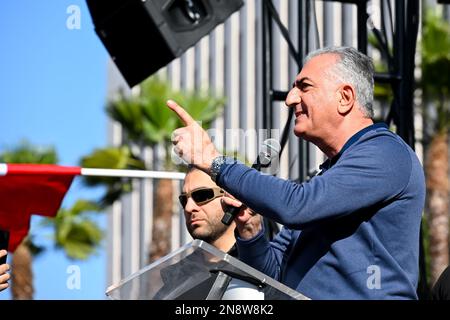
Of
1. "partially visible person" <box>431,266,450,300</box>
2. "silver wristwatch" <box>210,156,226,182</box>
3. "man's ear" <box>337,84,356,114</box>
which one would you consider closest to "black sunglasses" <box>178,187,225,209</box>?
"partially visible person" <box>431,266,450,300</box>

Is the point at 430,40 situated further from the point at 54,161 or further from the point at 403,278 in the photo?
the point at 403,278

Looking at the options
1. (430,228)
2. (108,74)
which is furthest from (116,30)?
(108,74)

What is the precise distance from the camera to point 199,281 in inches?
98.1

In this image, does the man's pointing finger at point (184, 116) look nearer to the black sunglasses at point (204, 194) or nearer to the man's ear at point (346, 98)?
the man's ear at point (346, 98)

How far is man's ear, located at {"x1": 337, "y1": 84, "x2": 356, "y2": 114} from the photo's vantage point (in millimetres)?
2869

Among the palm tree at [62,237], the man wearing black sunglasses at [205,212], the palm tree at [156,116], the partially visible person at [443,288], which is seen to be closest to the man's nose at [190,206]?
the man wearing black sunglasses at [205,212]

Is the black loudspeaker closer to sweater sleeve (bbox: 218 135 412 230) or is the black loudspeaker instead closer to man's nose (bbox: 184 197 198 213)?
man's nose (bbox: 184 197 198 213)

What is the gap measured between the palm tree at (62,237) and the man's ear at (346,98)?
62.5ft

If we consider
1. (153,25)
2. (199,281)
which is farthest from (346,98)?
(153,25)

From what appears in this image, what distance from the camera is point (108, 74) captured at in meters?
46.6

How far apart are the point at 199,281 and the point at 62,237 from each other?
19.7m

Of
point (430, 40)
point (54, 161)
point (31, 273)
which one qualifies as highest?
point (430, 40)

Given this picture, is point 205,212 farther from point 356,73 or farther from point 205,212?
point 356,73

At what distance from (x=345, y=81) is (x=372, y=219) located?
40cm
